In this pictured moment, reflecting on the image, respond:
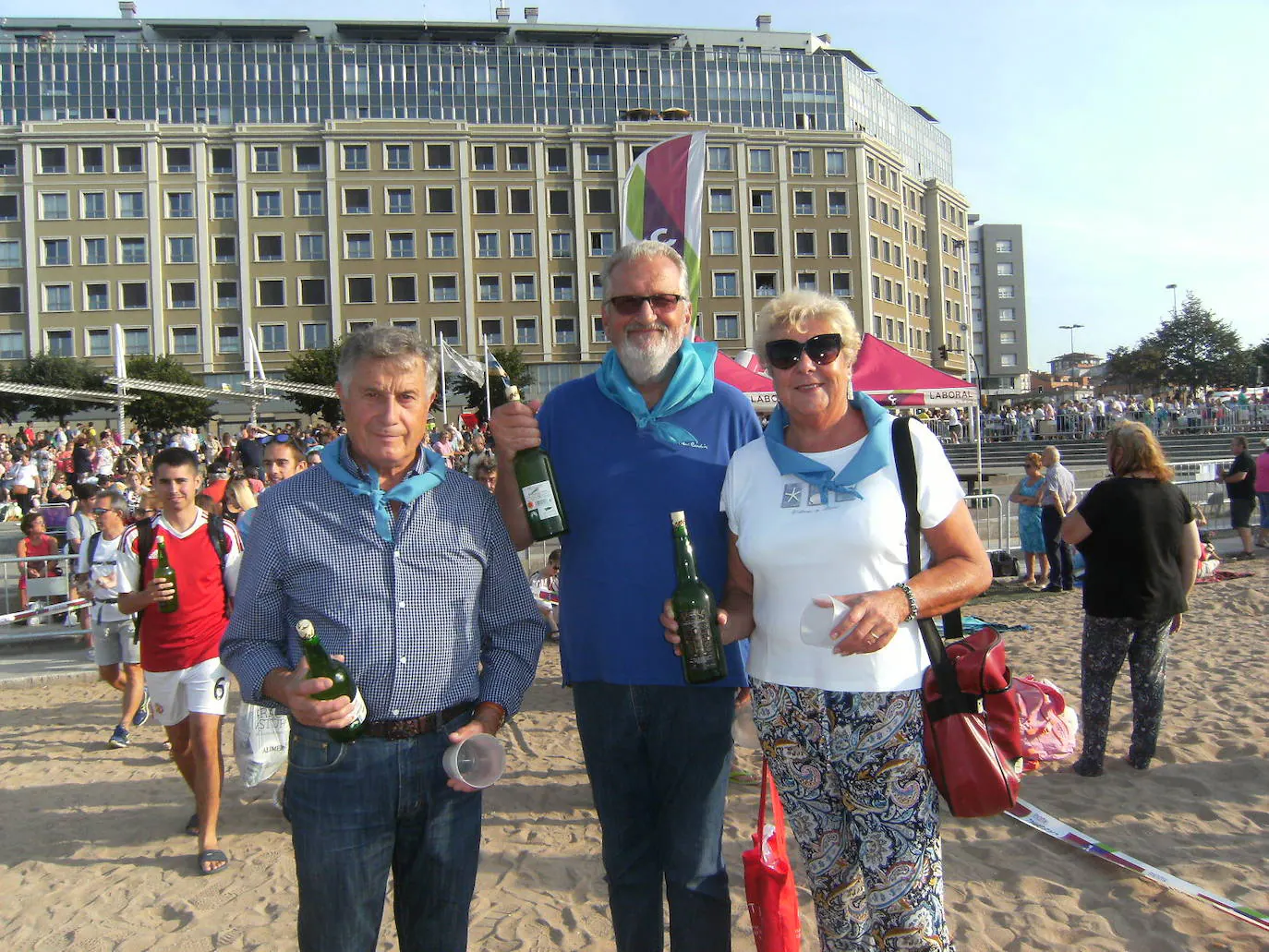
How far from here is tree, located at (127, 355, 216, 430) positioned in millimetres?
45500

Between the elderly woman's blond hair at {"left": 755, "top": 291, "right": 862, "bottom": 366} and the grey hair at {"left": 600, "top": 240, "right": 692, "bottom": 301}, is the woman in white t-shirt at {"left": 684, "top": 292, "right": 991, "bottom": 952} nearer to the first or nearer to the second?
the elderly woman's blond hair at {"left": 755, "top": 291, "right": 862, "bottom": 366}

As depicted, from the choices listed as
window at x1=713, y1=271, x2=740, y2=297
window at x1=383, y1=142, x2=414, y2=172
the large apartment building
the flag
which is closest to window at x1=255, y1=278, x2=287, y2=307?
the large apartment building

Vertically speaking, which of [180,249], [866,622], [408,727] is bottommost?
[408,727]

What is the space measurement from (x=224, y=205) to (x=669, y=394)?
58.3 metres

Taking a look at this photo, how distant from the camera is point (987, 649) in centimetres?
228

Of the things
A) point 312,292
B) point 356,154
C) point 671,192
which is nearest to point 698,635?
point 671,192

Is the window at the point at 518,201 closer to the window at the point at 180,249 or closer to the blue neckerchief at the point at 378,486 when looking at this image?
the window at the point at 180,249

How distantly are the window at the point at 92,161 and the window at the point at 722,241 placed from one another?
3676 centimetres

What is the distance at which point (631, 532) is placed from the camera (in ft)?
8.23

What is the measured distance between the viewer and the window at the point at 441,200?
54.5 m

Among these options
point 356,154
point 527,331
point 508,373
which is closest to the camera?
point 508,373

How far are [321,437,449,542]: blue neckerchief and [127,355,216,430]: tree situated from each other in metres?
48.3

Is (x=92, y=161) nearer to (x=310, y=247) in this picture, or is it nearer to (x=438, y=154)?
(x=310, y=247)

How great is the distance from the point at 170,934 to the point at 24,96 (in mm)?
72981
